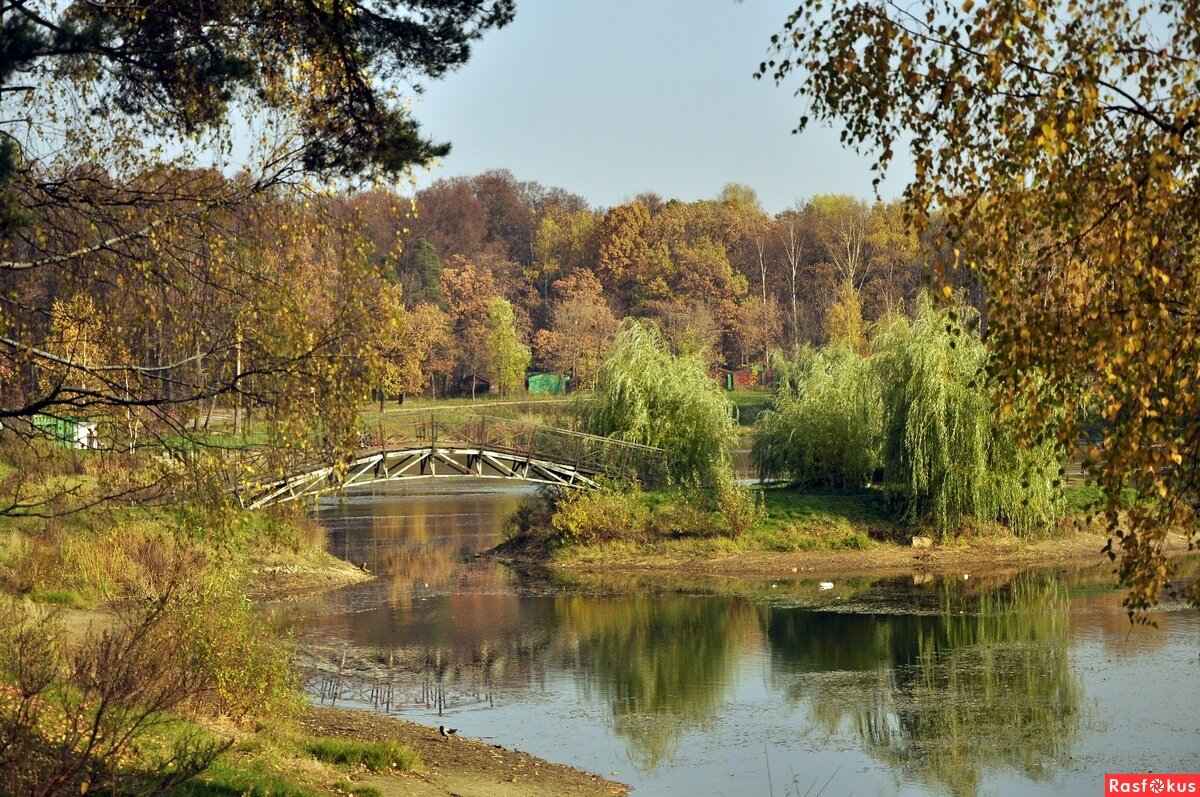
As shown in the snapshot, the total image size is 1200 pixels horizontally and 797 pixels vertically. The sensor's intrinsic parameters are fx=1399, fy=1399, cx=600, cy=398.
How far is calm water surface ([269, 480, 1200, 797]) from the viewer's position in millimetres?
15469

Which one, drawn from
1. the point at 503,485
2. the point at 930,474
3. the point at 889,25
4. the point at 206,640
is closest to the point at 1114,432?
the point at 889,25

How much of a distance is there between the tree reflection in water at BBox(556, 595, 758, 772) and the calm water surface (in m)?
0.05

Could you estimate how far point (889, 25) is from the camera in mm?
7289

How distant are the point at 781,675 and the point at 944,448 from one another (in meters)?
11.5

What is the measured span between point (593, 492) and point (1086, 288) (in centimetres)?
2505

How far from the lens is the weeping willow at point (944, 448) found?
30.1 meters

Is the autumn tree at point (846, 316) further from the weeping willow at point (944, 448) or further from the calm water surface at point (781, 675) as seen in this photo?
the calm water surface at point (781, 675)

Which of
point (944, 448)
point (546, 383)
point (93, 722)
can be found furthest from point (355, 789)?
point (546, 383)

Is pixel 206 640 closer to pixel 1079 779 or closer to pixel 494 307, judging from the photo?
pixel 1079 779

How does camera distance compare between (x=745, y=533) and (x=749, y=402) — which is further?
(x=749, y=402)

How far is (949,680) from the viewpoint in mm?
19406

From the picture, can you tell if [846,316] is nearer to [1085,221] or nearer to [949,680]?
[949,680]

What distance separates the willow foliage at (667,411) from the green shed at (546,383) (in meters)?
46.2

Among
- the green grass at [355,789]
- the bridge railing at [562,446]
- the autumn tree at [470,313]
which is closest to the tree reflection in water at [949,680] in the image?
the green grass at [355,789]
